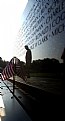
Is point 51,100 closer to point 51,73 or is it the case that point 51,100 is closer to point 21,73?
point 51,73

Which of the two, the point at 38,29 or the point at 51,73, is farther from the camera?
the point at 38,29

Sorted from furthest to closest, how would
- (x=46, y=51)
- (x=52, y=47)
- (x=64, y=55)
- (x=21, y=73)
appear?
(x=21, y=73) → (x=46, y=51) → (x=52, y=47) → (x=64, y=55)

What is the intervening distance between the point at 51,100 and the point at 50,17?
178cm

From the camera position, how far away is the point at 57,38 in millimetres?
6129

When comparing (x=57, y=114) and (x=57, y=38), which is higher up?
(x=57, y=38)

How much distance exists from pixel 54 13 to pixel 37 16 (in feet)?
7.50

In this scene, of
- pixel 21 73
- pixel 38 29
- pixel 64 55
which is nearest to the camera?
pixel 64 55

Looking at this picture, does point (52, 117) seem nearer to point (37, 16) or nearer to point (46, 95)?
point (46, 95)

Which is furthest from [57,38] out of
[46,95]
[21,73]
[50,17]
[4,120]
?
[21,73]

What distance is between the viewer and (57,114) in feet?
19.3


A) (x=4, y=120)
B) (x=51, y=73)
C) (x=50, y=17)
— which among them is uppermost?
(x=50, y=17)

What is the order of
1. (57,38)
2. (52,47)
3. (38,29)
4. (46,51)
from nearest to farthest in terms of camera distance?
(57,38) < (52,47) < (46,51) < (38,29)

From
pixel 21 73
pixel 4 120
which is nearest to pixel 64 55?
pixel 4 120

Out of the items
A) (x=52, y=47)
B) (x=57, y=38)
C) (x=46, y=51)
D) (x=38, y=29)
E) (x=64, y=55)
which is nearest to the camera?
(x=64, y=55)
